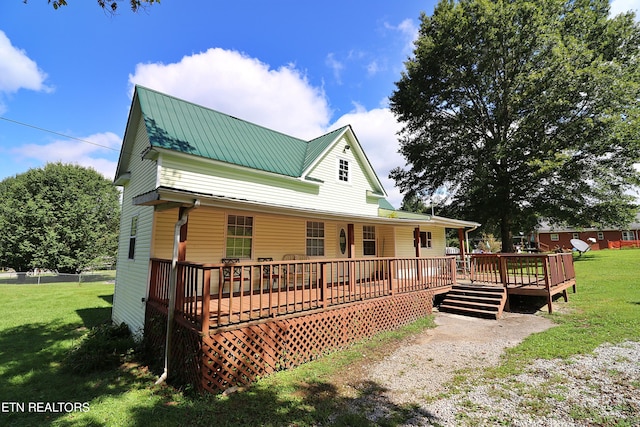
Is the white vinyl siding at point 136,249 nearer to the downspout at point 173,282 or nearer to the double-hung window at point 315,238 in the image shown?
the downspout at point 173,282

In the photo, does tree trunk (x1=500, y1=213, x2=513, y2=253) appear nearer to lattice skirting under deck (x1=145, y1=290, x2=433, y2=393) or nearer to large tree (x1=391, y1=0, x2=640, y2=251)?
large tree (x1=391, y1=0, x2=640, y2=251)

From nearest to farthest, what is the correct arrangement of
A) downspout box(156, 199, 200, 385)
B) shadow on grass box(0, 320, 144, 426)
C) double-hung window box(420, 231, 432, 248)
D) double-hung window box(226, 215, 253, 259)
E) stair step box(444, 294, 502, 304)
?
shadow on grass box(0, 320, 144, 426) < downspout box(156, 199, 200, 385) < double-hung window box(226, 215, 253, 259) < stair step box(444, 294, 502, 304) < double-hung window box(420, 231, 432, 248)

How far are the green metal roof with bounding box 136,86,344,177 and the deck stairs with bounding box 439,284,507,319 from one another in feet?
24.0

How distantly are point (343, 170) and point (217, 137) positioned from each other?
216 inches

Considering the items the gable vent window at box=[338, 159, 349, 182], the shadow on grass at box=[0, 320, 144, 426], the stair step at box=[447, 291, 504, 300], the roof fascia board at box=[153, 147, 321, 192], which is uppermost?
the gable vent window at box=[338, 159, 349, 182]

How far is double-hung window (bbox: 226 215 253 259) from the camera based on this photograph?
904 centimetres

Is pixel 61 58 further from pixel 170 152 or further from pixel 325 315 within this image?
pixel 325 315

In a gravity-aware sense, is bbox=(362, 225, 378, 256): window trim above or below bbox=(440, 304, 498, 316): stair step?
above

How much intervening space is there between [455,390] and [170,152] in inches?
326

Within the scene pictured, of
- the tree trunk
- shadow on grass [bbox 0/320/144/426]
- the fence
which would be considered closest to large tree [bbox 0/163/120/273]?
the fence

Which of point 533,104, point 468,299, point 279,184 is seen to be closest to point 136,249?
point 279,184

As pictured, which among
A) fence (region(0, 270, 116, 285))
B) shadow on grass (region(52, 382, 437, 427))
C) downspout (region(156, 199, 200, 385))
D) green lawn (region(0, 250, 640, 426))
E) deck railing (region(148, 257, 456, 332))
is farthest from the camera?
fence (region(0, 270, 116, 285))

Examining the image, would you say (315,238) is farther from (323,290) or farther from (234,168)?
(323,290)

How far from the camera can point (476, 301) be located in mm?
10125
